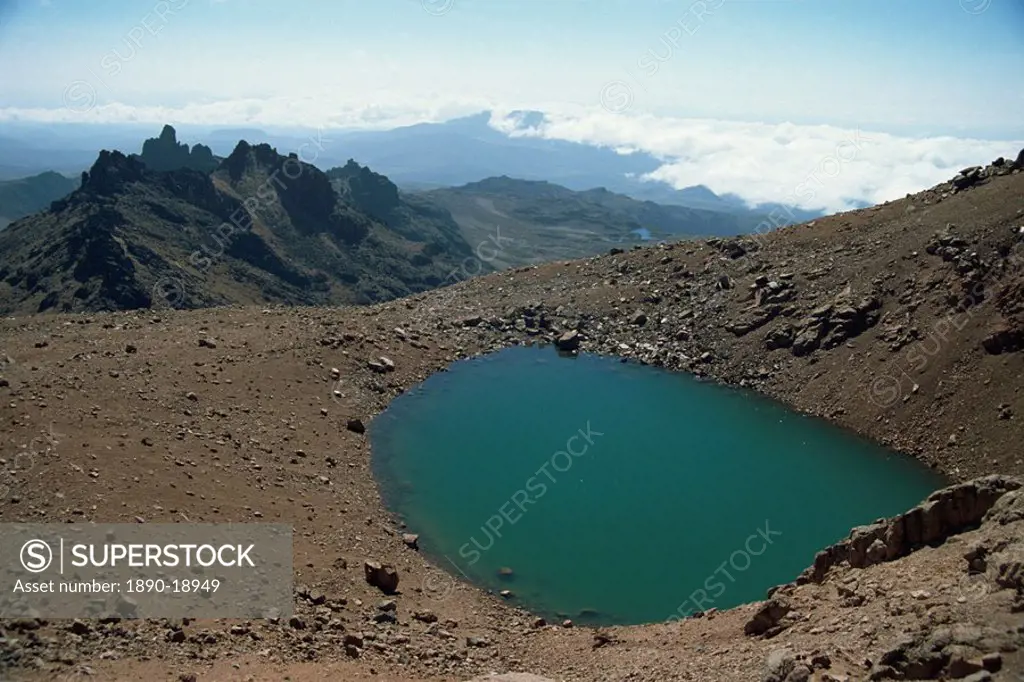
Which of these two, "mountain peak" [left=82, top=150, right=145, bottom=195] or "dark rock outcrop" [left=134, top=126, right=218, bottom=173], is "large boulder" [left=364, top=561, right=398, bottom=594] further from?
"dark rock outcrop" [left=134, top=126, right=218, bottom=173]

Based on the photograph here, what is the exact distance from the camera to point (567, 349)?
1702 inches

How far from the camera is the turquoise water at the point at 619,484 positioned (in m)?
23.8

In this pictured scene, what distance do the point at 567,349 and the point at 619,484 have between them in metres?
14.1

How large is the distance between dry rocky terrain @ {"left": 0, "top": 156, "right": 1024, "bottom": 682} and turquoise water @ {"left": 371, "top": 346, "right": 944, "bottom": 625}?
1611 millimetres

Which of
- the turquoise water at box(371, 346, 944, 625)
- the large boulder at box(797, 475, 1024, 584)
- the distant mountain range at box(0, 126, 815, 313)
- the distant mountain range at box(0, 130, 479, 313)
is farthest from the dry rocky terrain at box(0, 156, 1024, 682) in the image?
the distant mountain range at box(0, 130, 479, 313)

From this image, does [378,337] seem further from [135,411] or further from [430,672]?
[430,672]

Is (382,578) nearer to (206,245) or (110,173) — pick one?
(206,245)

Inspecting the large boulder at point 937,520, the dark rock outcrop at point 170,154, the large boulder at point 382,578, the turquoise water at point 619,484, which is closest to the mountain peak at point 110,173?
the dark rock outcrop at point 170,154

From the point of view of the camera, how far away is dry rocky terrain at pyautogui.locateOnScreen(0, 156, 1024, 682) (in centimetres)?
1396

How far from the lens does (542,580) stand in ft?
76.5

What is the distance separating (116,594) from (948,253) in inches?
1476

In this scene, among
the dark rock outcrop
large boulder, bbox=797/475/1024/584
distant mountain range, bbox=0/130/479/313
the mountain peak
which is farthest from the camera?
the dark rock outcrop

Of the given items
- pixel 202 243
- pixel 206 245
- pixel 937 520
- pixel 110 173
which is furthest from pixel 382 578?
pixel 110 173

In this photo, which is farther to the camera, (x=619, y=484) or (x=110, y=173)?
(x=110, y=173)
